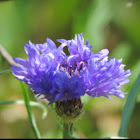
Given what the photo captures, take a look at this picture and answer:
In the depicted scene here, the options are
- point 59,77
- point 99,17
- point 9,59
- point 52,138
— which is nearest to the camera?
point 59,77

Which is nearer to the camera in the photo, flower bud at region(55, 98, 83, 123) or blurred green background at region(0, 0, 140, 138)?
flower bud at region(55, 98, 83, 123)

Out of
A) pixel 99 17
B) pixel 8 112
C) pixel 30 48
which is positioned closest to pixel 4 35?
pixel 8 112

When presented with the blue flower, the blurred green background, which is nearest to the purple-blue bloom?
the blue flower

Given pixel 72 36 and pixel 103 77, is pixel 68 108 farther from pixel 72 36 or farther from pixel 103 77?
pixel 72 36

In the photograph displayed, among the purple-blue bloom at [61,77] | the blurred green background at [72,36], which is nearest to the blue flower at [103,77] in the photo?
the purple-blue bloom at [61,77]

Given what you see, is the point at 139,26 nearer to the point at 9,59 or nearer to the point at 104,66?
the point at 9,59

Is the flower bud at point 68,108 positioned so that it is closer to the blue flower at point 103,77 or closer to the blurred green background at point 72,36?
the blue flower at point 103,77

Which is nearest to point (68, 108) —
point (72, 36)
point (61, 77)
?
point (61, 77)

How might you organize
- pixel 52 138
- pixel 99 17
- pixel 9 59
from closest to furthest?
pixel 9 59 < pixel 52 138 < pixel 99 17

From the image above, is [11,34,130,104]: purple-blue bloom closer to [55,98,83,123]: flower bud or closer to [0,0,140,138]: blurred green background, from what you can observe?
[55,98,83,123]: flower bud
